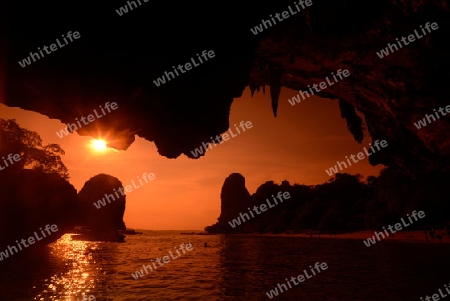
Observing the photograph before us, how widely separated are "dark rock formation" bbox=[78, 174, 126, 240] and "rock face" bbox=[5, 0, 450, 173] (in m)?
91.0

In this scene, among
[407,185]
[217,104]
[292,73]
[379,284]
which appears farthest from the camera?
[407,185]

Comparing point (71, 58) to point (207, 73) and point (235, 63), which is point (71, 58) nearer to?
point (207, 73)

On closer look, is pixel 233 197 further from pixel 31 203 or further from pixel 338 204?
pixel 31 203

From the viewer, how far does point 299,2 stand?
10.6 meters

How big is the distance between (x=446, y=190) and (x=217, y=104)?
49.4 metres

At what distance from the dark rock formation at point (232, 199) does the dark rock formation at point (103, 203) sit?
63.3m

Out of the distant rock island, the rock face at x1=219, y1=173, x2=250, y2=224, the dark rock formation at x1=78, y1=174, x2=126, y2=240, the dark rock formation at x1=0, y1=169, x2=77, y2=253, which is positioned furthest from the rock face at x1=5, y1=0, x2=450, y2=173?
the rock face at x1=219, y1=173, x2=250, y2=224

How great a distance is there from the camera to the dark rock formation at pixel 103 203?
326ft

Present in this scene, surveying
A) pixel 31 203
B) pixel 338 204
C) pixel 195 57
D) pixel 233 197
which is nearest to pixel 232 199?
pixel 233 197

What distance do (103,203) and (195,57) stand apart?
102514 millimetres

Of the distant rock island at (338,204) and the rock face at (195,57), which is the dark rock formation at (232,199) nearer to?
the distant rock island at (338,204)

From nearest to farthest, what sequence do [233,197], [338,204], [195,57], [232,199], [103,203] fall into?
1. [195,57]
2. [338,204]
3. [103,203]
4. [232,199]
5. [233,197]

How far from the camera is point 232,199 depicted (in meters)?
161

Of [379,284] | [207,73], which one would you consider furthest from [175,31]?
[379,284]
